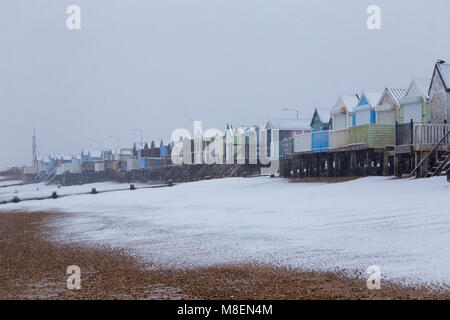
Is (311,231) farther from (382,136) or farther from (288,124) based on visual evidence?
(288,124)

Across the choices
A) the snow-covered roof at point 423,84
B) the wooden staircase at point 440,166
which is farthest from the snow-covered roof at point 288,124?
the wooden staircase at point 440,166

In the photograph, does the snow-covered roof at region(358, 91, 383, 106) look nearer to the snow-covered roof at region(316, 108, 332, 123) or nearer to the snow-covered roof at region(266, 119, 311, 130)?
the snow-covered roof at region(316, 108, 332, 123)

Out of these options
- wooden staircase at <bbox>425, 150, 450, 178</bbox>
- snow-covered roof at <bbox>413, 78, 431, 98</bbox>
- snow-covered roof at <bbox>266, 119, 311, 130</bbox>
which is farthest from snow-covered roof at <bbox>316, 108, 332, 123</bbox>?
wooden staircase at <bbox>425, 150, 450, 178</bbox>

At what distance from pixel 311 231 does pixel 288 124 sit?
141ft

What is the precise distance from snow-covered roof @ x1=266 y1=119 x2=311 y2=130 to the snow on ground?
1316 inches

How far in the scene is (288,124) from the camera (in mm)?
53594

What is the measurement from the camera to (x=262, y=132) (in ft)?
175

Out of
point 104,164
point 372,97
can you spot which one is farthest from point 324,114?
point 104,164

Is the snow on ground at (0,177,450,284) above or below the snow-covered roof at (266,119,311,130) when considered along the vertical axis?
below

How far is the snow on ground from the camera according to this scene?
8.26 metres

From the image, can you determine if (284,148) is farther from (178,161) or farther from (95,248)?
(178,161)

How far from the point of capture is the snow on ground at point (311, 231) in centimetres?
826
